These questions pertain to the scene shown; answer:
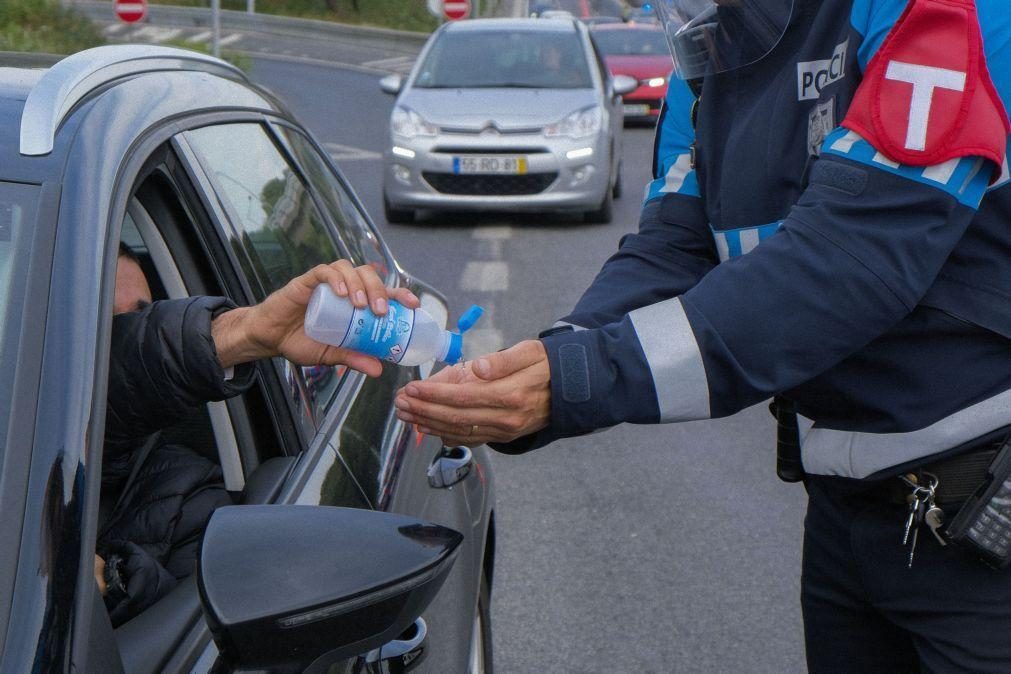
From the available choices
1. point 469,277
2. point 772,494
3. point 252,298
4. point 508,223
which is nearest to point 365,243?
point 252,298

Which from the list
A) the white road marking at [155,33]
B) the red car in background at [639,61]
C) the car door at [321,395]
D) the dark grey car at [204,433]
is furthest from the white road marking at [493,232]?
the white road marking at [155,33]

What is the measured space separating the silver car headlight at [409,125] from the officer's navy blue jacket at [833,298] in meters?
7.91

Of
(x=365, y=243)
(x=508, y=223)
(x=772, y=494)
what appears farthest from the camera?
(x=508, y=223)

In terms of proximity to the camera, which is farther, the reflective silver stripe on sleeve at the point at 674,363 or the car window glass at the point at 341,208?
the car window glass at the point at 341,208

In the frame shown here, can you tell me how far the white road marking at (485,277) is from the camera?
26.2 ft

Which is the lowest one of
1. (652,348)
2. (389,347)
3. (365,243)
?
(365,243)

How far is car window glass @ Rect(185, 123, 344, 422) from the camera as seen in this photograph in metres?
2.21

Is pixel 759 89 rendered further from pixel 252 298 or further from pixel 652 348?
pixel 252 298

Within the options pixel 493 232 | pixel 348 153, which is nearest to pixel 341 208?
pixel 493 232

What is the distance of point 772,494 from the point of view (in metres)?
4.60

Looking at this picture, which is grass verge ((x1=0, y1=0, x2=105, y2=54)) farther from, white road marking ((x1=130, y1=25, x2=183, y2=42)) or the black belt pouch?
white road marking ((x1=130, y1=25, x2=183, y2=42))

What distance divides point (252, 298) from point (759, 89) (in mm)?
900

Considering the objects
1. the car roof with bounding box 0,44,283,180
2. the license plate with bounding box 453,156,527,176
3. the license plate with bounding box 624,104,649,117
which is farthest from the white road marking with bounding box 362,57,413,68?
the car roof with bounding box 0,44,283,180

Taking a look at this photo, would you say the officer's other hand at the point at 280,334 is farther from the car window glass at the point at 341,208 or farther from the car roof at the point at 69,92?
the car window glass at the point at 341,208
